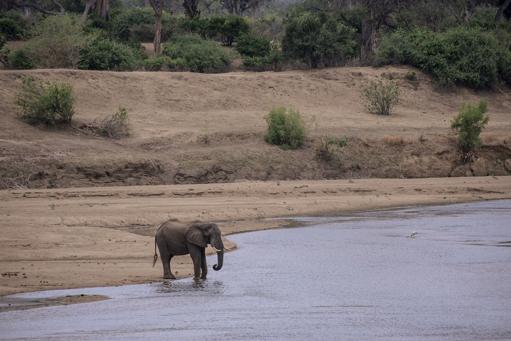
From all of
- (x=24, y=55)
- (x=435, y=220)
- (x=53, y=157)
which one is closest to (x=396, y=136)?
(x=435, y=220)

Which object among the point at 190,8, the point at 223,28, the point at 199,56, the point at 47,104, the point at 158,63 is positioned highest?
the point at 190,8

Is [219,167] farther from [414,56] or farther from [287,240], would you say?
[414,56]

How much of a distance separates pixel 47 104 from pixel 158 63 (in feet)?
34.7

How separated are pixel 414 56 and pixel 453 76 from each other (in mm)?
2106

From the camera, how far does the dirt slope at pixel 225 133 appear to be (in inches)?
1076

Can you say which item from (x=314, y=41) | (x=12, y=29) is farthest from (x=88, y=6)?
(x=314, y=41)

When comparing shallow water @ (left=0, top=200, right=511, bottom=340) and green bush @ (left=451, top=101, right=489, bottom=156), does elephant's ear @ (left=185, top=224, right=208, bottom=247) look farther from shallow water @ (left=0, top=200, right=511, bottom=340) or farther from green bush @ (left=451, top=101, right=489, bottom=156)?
green bush @ (left=451, top=101, right=489, bottom=156)

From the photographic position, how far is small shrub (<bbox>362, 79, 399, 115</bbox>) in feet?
118

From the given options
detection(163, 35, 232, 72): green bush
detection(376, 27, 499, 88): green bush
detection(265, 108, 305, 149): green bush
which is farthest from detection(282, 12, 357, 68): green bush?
detection(265, 108, 305, 149): green bush

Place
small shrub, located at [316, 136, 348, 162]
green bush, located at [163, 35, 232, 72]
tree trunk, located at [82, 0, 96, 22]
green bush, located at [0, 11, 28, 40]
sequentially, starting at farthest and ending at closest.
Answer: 1. tree trunk, located at [82, 0, 96, 22]
2. green bush, located at [0, 11, 28, 40]
3. green bush, located at [163, 35, 232, 72]
4. small shrub, located at [316, 136, 348, 162]

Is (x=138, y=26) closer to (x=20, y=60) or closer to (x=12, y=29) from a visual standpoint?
(x=12, y=29)

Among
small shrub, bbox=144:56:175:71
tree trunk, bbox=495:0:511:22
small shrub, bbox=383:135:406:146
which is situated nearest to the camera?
small shrub, bbox=383:135:406:146

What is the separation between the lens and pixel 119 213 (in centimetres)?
2164

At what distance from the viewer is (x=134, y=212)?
71.7 feet
